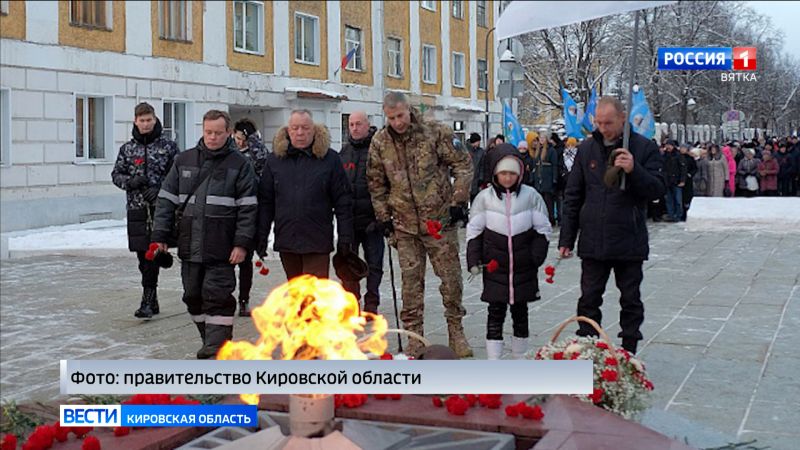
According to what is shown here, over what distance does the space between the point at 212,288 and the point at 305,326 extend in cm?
327

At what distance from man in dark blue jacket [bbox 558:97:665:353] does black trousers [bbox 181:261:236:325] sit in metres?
2.15

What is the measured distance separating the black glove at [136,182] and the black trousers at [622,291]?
12.0 ft

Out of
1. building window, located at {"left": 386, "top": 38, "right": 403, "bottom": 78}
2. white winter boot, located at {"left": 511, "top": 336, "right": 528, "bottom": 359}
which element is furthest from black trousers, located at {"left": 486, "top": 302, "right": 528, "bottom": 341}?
building window, located at {"left": 386, "top": 38, "right": 403, "bottom": 78}

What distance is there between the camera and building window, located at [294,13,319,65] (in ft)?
10.9

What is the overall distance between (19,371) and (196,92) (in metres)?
4.00

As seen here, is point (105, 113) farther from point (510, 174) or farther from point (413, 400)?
point (510, 174)

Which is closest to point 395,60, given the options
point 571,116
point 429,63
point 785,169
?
point 429,63

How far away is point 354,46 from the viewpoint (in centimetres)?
543

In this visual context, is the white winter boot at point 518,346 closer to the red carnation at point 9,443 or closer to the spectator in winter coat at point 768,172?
the red carnation at point 9,443

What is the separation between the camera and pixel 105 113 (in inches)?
127

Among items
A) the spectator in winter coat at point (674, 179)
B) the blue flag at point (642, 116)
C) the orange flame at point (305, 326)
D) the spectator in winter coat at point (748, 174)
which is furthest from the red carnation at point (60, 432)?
the spectator in winter coat at point (748, 174)

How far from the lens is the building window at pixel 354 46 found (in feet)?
15.5

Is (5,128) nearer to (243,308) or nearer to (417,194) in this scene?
(417,194)

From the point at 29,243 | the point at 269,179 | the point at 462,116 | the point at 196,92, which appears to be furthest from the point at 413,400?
the point at 29,243
